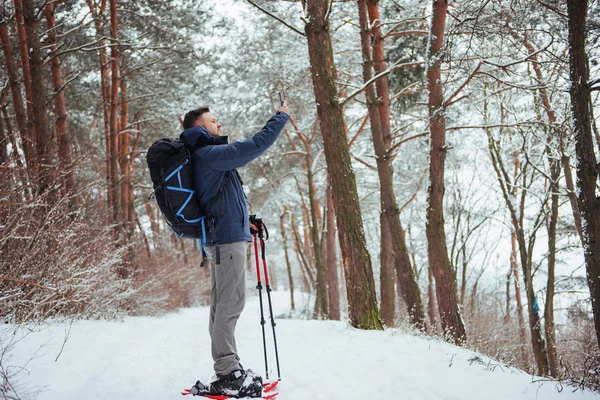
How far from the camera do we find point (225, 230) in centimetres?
351

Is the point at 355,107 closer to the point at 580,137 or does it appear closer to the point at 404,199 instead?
the point at 404,199

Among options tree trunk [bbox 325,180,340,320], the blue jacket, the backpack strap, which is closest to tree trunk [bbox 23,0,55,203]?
the blue jacket

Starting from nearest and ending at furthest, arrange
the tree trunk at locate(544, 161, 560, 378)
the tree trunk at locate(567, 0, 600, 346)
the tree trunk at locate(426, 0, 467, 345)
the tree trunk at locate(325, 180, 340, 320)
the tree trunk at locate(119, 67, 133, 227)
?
the tree trunk at locate(567, 0, 600, 346) → the tree trunk at locate(426, 0, 467, 345) → the tree trunk at locate(544, 161, 560, 378) → the tree trunk at locate(325, 180, 340, 320) → the tree trunk at locate(119, 67, 133, 227)

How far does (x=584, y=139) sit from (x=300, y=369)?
3243 mm

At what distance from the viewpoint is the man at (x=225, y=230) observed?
3.47m

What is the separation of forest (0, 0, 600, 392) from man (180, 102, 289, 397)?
111 centimetres

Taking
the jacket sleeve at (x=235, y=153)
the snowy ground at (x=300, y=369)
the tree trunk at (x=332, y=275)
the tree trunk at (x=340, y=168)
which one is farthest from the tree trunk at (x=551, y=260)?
the jacket sleeve at (x=235, y=153)

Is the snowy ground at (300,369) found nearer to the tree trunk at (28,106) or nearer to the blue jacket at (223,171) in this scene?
the blue jacket at (223,171)

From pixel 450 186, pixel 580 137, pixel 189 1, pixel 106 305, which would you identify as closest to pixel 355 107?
pixel 450 186

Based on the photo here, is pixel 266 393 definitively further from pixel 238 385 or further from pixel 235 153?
pixel 235 153

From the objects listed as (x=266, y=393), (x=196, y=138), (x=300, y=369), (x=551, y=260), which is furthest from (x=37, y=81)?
(x=551, y=260)

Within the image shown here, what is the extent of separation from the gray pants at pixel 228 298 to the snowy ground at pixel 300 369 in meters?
0.40

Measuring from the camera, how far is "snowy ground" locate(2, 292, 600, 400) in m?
3.46

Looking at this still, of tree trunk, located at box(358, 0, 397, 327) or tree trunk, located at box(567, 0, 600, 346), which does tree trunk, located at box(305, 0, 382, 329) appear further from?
tree trunk, located at box(358, 0, 397, 327)
